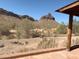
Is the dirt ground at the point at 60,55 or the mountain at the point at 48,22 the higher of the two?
the mountain at the point at 48,22

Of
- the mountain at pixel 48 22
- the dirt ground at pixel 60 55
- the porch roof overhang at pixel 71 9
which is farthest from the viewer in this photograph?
the mountain at pixel 48 22

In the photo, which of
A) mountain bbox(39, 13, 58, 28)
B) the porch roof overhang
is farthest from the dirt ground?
mountain bbox(39, 13, 58, 28)

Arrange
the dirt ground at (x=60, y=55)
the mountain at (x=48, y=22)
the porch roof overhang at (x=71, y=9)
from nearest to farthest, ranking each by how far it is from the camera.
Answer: the dirt ground at (x=60, y=55), the porch roof overhang at (x=71, y=9), the mountain at (x=48, y=22)

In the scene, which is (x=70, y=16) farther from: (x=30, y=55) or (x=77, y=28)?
(x=77, y=28)

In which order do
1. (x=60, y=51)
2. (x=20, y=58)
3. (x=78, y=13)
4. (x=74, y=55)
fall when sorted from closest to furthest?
(x=20, y=58) → (x=74, y=55) → (x=60, y=51) → (x=78, y=13)

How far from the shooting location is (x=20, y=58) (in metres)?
6.91

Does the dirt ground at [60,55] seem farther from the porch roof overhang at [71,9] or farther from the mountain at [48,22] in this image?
the mountain at [48,22]

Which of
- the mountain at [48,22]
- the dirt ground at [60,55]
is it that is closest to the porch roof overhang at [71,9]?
the dirt ground at [60,55]

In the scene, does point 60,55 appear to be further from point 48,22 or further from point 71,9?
point 48,22

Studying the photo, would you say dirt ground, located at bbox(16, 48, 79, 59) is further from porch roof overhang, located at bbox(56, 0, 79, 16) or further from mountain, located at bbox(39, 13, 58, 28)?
mountain, located at bbox(39, 13, 58, 28)

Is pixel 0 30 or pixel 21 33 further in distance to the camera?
pixel 0 30

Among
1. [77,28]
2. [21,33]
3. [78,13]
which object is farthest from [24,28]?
[78,13]

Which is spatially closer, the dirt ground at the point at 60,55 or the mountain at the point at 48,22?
the dirt ground at the point at 60,55

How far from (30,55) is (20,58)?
0.59 metres
